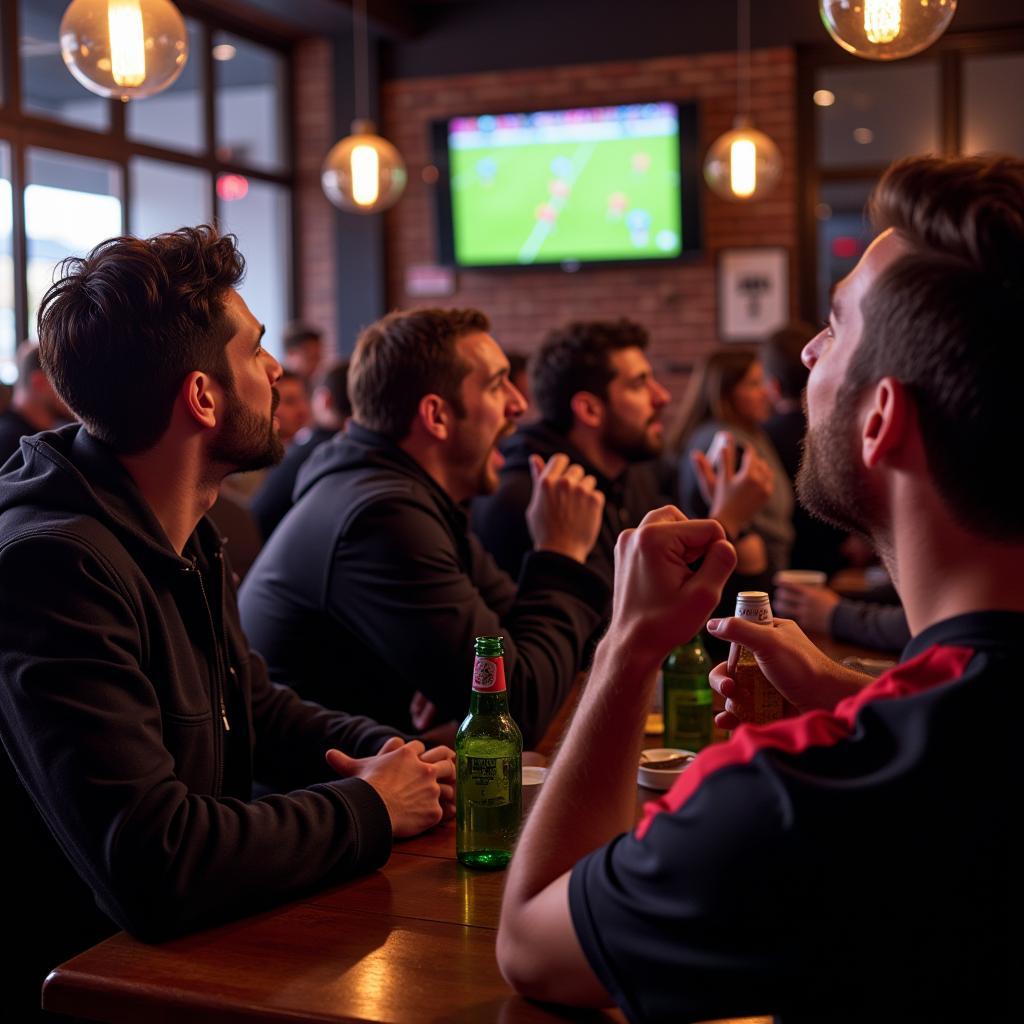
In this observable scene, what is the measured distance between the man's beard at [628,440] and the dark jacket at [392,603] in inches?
44.9

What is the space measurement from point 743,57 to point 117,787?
248 inches

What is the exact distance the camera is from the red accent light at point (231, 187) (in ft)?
23.5

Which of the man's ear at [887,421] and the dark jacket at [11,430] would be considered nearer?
the man's ear at [887,421]

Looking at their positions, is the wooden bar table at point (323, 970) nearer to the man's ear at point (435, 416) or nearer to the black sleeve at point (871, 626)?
the man's ear at point (435, 416)

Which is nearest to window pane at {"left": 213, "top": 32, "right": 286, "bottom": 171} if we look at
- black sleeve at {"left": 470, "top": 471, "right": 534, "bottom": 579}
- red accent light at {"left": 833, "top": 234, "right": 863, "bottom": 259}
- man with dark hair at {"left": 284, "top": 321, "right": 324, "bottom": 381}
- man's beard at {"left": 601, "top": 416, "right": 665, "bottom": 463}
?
man with dark hair at {"left": 284, "top": 321, "right": 324, "bottom": 381}

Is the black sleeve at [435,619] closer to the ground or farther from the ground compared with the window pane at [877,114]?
closer to the ground

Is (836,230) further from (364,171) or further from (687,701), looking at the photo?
(687,701)

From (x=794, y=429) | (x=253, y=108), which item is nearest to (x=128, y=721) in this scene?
(x=794, y=429)

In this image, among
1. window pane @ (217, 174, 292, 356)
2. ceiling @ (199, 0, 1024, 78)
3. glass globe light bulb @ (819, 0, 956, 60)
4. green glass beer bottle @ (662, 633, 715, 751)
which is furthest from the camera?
window pane @ (217, 174, 292, 356)

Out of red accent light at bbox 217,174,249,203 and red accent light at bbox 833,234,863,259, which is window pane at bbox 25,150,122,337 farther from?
red accent light at bbox 833,234,863,259

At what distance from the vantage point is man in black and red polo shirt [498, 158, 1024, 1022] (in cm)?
83

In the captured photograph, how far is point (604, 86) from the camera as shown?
6.93 metres

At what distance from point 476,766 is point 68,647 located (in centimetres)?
48

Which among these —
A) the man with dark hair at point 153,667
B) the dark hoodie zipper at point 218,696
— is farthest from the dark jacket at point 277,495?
the dark hoodie zipper at point 218,696
